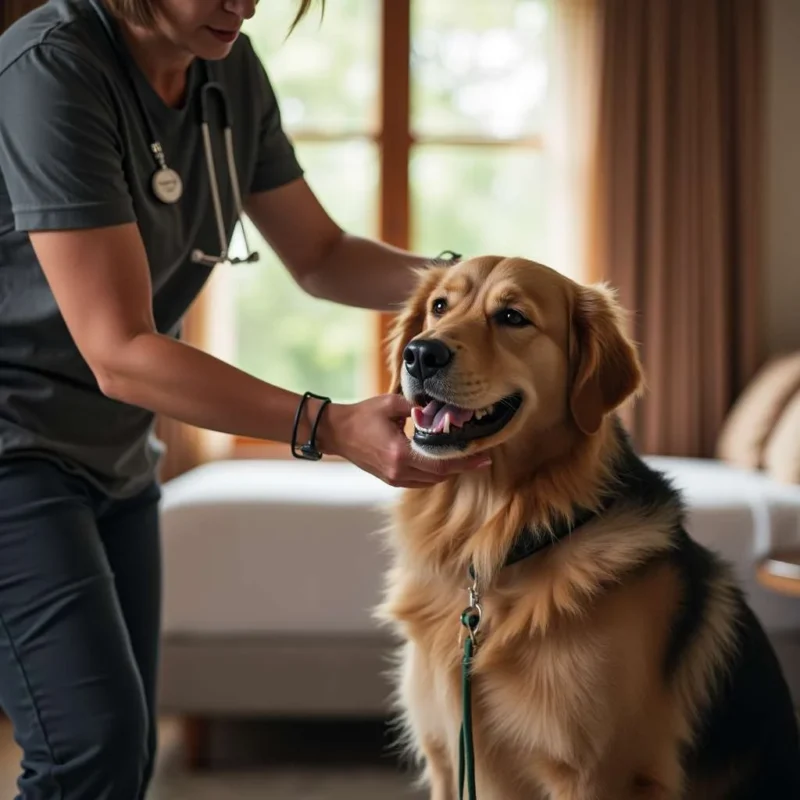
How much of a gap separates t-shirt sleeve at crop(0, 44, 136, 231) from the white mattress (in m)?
1.54

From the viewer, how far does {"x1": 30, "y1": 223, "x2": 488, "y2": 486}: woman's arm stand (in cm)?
119

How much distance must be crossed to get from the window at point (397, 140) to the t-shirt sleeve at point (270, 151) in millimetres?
2245

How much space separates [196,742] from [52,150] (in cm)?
194

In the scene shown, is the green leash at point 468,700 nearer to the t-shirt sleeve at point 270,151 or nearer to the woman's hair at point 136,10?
the t-shirt sleeve at point 270,151

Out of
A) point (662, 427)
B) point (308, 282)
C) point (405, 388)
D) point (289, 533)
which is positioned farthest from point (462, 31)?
point (405, 388)

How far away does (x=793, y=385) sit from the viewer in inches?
134

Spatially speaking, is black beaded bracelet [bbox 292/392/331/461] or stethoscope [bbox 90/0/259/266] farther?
stethoscope [bbox 90/0/259/266]

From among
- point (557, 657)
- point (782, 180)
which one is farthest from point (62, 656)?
point (782, 180)

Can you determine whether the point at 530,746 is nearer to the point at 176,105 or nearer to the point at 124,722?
the point at 124,722

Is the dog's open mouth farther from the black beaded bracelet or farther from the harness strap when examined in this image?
the harness strap

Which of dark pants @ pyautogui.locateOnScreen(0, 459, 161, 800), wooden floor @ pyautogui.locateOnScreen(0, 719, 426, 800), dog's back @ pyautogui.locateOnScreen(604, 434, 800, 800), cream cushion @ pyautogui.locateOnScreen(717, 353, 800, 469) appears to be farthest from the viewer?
cream cushion @ pyautogui.locateOnScreen(717, 353, 800, 469)

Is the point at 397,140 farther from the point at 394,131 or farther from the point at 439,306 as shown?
the point at 439,306

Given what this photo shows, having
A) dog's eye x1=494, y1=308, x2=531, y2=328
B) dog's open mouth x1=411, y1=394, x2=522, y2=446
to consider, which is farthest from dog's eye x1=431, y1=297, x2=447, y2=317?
dog's open mouth x1=411, y1=394, x2=522, y2=446

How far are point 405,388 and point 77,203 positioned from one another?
0.44m
